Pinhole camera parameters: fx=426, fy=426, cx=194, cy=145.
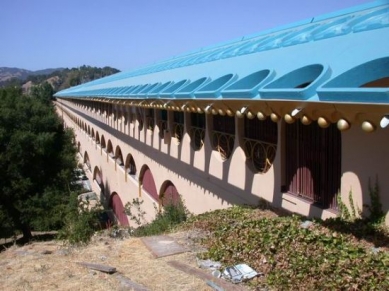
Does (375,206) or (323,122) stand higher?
(323,122)

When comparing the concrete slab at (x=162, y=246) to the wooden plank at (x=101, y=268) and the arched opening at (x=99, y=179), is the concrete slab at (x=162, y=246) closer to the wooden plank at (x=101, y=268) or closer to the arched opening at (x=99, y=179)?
the wooden plank at (x=101, y=268)

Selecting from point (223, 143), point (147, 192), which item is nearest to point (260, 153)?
point (223, 143)

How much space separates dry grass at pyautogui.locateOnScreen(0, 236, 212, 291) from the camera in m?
4.72

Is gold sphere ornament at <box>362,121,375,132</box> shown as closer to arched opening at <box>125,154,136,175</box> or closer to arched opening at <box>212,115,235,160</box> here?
arched opening at <box>212,115,235,160</box>

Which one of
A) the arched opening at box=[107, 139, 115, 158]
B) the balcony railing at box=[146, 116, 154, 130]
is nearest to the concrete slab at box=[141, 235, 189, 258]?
the balcony railing at box=[146, 116, 154, 130]

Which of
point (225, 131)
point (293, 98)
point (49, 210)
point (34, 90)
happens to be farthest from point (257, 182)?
point (34, 90)

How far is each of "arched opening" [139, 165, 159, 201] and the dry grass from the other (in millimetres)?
7221

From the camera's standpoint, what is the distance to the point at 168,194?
12.5 m

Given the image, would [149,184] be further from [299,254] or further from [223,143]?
[299,254]

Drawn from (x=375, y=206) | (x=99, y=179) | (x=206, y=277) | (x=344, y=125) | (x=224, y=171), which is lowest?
(x=99, y=179)

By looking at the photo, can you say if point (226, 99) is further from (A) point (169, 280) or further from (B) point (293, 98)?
(A) point (169, 280)

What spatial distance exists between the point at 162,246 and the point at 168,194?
259 inches

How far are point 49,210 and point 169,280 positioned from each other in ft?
44.5

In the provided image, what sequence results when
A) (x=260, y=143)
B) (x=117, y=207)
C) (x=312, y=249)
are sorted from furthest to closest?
1. (x=117, y=207)
2. (x=260, y=143)
3. (x=312, y=249)
